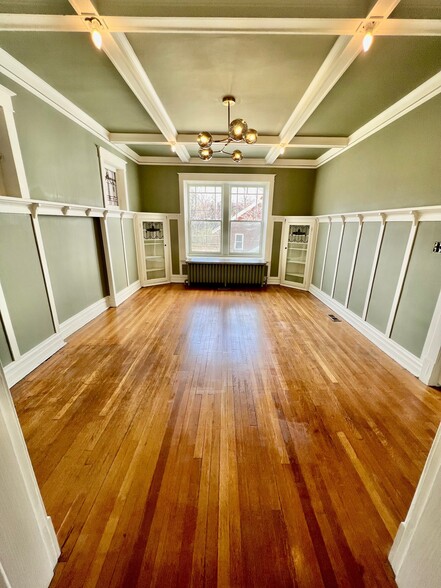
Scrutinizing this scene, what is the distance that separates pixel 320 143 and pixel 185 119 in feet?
7.42

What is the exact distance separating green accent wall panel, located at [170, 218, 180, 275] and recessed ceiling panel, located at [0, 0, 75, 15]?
4176 mm

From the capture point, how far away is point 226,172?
5.55 metres

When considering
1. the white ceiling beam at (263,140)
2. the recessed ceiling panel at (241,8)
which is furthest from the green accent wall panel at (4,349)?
the white ceiling beam at (263,140)

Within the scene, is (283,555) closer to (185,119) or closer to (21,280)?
(21,280)

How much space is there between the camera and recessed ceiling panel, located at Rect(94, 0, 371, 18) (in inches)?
62.7

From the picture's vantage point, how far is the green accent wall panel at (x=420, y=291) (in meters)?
2.32

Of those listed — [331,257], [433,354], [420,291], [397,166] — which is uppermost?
[397,166]

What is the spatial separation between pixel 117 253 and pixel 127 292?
861mm

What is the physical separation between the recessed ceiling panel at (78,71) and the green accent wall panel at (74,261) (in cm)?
144

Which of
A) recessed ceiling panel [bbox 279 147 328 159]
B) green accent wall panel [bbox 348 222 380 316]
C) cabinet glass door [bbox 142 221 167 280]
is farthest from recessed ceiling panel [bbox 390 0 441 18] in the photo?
cabinet glass door [bbox 142 221 167 280]

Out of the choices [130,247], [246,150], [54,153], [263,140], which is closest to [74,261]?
[54,153]

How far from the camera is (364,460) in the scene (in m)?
1.56

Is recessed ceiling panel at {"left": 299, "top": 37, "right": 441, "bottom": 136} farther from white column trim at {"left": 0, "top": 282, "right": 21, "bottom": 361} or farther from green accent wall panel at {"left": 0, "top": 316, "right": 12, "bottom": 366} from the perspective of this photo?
green accent wall panel at {"left": 0, "top": 316, "right": 12, "bottom": 366}

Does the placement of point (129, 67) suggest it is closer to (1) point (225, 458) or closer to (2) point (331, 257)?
(1) point (225, 458)
